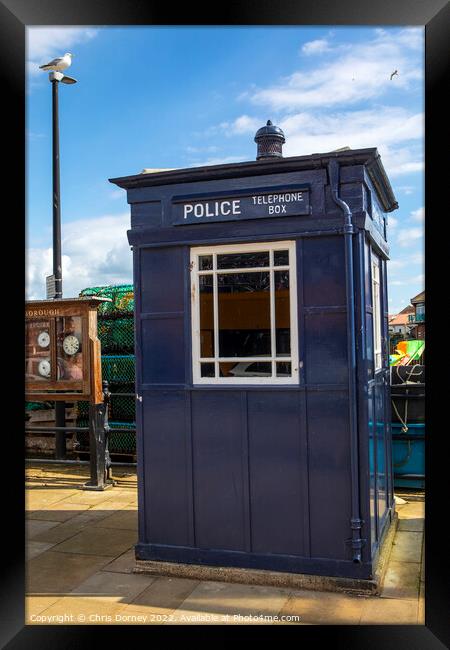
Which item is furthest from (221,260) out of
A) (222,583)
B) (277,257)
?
(222,583)

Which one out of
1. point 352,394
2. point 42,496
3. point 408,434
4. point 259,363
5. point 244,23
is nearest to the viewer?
point 244,23

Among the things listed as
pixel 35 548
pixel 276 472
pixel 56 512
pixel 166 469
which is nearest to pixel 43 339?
pixel 56 512

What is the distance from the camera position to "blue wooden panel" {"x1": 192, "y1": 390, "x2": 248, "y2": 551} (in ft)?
16.6

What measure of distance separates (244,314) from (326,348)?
74 centimetres

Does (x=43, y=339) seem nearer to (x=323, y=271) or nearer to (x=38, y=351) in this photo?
(x=38, y=351)

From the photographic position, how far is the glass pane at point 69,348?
8227 mm

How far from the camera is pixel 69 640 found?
3814mm

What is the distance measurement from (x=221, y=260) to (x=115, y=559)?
2.91m

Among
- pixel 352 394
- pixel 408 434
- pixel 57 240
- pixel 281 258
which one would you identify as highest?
pixel 57 240

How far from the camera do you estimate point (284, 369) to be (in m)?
5.01

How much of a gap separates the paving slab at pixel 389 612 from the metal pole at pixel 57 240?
5972 millimetres

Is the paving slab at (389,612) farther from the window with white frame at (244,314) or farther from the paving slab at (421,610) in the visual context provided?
the window with white frame at (244,314)

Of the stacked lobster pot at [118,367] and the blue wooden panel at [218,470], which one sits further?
the stacked lobster pot at [118,367]

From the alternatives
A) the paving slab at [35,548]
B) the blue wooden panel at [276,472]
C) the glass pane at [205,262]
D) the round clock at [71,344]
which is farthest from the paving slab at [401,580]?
the round clock at [71,344]
